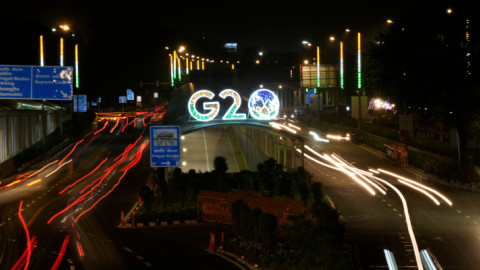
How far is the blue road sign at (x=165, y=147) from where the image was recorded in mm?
28358

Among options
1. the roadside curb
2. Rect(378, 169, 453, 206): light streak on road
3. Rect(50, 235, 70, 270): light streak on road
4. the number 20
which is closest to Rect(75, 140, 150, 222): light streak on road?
Rect(50, 235, 70, 270): light streak on road

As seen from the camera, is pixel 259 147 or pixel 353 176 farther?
pixel 259 147

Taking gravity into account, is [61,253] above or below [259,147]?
below

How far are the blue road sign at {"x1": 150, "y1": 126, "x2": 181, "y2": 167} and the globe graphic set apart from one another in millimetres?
6641

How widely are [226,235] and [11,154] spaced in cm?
2844

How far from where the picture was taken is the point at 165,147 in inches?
1120

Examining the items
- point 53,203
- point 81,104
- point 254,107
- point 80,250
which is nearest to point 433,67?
point 254,107

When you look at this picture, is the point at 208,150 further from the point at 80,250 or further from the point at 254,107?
the point at 80,250

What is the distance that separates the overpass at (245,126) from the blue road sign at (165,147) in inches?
180

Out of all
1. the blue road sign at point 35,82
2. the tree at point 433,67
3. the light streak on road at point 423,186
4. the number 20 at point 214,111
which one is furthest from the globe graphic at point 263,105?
the blue road sign at point 35,82

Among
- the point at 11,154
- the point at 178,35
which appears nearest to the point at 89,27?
the point at 178,35

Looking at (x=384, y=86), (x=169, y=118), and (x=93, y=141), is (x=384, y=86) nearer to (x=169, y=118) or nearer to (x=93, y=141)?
(x=169, y=118)

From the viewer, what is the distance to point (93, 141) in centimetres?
6100

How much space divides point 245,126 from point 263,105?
1.88 metres
